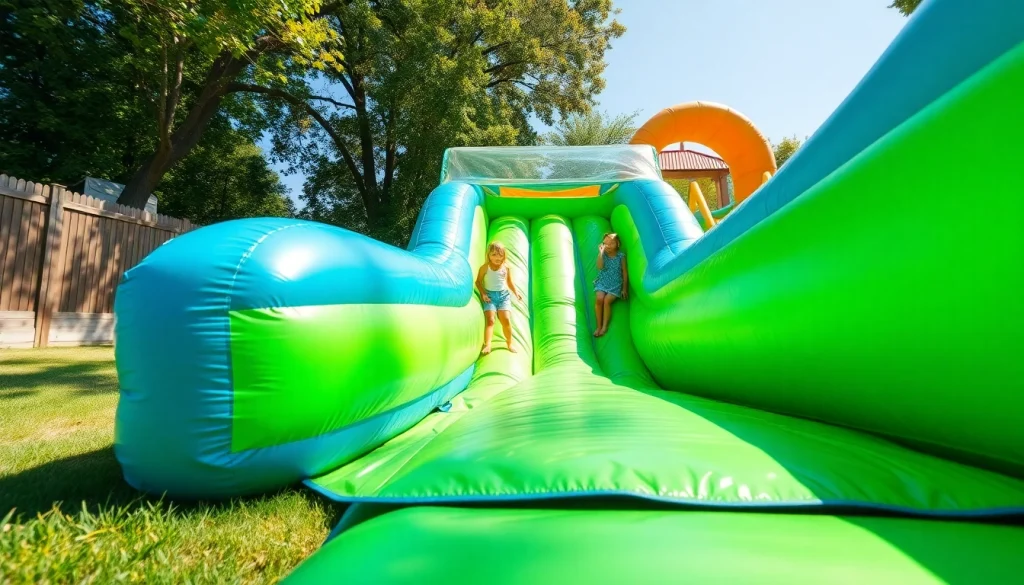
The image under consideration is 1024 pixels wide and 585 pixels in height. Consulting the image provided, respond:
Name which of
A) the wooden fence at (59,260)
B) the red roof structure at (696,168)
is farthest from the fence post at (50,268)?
the red roof structure at (696,168)

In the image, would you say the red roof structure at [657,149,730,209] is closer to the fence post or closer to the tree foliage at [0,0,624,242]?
the tree foliage at [0,0,624,242]

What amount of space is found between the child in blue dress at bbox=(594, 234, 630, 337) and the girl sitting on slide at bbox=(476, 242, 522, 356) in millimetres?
636

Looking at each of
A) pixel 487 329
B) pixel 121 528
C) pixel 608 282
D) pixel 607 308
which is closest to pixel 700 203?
pixel 608 282

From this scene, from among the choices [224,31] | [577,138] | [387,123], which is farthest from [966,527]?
[577,138]

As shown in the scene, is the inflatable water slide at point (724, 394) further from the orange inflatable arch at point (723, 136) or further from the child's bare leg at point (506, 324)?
the orange inflatable arch at point (723, 136)

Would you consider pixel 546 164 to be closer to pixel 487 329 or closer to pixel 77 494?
pixel 487 329

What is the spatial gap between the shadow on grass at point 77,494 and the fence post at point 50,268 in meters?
5.62

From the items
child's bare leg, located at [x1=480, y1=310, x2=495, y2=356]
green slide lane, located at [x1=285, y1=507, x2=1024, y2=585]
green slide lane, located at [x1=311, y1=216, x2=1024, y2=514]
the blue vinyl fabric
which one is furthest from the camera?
child's bare leg, located at [x1=480, y1=310, x2=495, y2=356]

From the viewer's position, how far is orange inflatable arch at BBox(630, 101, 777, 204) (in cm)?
636

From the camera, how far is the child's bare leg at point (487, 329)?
9.93ft

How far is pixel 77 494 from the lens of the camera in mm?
1249

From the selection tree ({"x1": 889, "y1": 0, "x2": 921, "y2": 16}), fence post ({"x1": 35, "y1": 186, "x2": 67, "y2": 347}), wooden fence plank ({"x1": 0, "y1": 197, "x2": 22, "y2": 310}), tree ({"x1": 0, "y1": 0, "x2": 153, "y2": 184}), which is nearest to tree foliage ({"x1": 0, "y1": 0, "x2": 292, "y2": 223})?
tree ({"x1": 0, "y1": 0, "x2": 153, "y2": 184})

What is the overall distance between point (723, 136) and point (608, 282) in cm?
448

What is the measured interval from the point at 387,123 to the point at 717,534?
12.5 m
